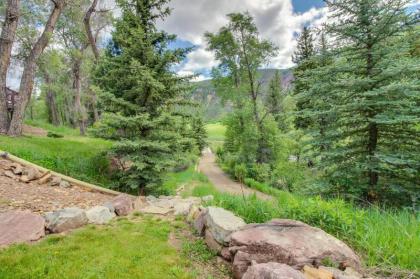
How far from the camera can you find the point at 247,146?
19188mm

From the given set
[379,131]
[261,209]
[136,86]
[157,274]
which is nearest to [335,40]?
[379,131]

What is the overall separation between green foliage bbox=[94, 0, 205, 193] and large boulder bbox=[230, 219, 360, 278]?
13.7 feet

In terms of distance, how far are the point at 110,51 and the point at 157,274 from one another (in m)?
14.4

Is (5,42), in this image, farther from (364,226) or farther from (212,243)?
(364,226)

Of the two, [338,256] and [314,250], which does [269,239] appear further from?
[338,256]

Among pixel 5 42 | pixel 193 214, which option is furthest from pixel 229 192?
pixel 5 42

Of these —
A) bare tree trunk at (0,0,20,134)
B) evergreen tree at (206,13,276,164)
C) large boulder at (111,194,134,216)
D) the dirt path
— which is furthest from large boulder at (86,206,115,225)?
evergreen tree at (206,13,276,164)

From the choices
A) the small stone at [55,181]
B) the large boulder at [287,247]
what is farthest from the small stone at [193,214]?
the small stone at [55,181]

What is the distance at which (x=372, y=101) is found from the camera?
478 centimetres

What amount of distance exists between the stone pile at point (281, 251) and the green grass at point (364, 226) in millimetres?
339

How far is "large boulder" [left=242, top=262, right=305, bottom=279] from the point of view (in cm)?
211

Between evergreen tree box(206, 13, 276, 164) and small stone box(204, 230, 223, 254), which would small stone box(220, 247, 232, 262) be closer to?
small stone box(204, 230, 223, 254)

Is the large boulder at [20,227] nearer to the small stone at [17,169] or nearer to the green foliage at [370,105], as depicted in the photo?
the small stone at [17,169]

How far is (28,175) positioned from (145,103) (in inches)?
142
